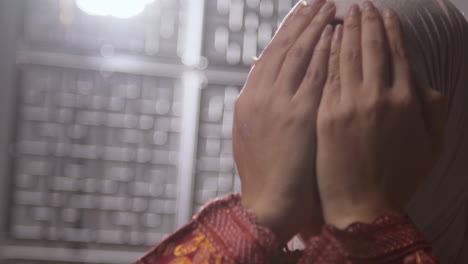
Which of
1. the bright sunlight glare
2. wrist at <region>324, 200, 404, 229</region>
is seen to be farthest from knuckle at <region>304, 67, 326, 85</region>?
the bright sunlight glare

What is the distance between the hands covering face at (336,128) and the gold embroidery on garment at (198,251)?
5 centimetres

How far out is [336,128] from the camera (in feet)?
1.15

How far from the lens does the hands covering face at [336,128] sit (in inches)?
13.7

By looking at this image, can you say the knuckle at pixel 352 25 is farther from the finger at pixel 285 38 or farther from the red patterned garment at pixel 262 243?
the red patterned garment at pixel 262 243

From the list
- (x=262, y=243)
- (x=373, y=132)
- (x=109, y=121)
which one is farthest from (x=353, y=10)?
(x=109, y=121)

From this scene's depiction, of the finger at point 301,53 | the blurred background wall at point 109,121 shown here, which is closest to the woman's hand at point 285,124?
the finger at point 301,53

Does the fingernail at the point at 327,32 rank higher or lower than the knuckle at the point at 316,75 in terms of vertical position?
higher

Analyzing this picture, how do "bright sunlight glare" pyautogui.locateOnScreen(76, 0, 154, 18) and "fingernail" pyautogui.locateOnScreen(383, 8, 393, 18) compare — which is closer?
"fingernail" pyautogui.locateOnScreen(383, 8, 393, 18)

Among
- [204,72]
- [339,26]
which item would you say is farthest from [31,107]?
[339,26]

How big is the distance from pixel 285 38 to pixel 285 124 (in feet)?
0.30

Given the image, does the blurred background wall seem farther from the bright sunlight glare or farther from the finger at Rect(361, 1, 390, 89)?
the finger at Rect(361, 1, 390, 89)

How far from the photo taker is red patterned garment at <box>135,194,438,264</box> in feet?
1.08

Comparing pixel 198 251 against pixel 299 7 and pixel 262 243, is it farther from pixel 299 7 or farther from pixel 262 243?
pixel 299 7

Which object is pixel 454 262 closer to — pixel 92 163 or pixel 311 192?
pixel 311 192
